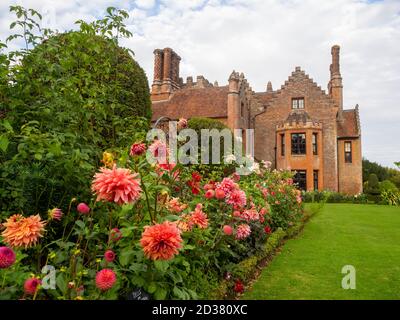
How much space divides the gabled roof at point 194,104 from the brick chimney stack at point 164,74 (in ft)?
2.56

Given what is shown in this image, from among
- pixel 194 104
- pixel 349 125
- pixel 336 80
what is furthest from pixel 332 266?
pixel 336 80

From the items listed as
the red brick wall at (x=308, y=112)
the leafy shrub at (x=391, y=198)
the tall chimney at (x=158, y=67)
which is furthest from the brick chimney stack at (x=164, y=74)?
the leafy shrub at (x=391, y=198)

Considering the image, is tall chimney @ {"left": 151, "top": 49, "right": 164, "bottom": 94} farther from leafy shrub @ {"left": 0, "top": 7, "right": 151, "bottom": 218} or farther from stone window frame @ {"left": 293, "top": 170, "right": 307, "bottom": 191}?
leafy shrub @ {"left": 0, "top": 7, "right": 151, "bottom": 218}

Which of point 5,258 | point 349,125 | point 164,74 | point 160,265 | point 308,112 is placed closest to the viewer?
point 5,258

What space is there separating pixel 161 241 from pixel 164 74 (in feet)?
92.2

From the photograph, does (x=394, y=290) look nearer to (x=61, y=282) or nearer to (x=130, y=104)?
(x=61, y=282)

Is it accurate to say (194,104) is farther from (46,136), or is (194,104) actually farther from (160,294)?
(160,294)

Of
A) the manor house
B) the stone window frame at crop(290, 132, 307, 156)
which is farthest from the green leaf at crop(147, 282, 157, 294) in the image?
the stone window frame at crop(290, 132, 307, 156)

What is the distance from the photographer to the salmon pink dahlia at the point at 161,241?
1645 millimetres

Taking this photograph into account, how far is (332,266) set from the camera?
556 cm

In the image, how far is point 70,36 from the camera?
3.34m

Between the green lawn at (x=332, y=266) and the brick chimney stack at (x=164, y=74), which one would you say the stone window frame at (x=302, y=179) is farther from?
the green lawn at (x=332, y=266)
